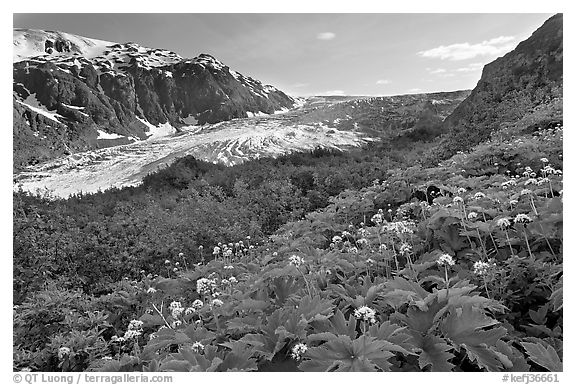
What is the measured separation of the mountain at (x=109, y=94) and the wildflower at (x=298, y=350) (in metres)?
3.21

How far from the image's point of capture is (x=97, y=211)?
9.00 metres

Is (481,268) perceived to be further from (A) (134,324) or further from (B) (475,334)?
(A) (134,324)

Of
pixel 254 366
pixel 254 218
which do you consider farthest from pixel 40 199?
pixel 254 366

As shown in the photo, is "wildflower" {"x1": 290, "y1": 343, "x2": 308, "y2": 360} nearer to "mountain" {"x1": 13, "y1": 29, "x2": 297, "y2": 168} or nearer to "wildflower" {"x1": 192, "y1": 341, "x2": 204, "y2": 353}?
"wildflower" {"x1": 192, "y1": 341, "x2": 204, "y2": 353}

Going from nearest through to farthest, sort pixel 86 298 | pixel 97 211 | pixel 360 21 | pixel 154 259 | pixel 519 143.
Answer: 1. pixel 360 21
2. pixel 86 298
3. pixel 519 143
4. pixel 154 259
5. pixel 97 211

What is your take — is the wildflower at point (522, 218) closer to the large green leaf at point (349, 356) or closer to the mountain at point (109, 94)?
the large green leaf at point (349, 356)

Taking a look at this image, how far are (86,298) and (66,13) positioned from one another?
283 centimetres

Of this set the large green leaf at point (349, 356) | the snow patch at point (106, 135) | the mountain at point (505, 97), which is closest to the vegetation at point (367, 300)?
the large green leaf at point (349, 356)

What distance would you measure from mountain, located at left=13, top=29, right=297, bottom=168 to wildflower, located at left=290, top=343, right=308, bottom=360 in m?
3.21

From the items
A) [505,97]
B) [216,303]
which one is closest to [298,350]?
[216,303]

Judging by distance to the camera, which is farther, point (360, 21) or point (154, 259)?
point (154, 259)

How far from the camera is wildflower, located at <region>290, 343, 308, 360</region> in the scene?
1.63 metres

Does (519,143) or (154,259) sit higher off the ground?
(519,143)

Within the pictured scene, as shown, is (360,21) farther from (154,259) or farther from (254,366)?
(154,259)
